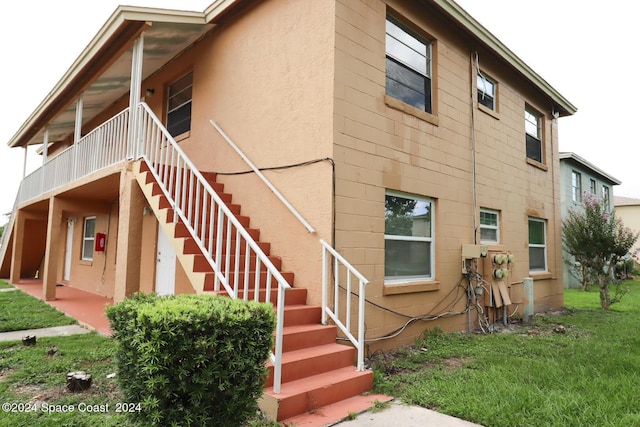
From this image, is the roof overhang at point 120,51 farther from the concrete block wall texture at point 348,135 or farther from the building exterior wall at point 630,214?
the building exterior wall at point 630,214

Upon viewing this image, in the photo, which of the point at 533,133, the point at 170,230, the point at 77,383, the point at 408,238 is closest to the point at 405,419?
the point at 77,383

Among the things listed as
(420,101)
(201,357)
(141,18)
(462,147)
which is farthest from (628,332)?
(141,18)

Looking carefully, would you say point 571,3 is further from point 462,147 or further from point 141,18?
point 141,18

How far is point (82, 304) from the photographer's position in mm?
9148

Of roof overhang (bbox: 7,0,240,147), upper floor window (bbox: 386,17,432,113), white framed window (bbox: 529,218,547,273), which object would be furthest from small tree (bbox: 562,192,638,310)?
roof overhang (bbox: 7,0,240,147)

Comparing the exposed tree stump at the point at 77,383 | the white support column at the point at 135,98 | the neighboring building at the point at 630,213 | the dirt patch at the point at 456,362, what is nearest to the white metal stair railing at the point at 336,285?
the dirt patch at the point at 456,362

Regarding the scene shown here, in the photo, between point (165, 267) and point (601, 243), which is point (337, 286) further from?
point (601, 243)

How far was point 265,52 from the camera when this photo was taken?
646 cm

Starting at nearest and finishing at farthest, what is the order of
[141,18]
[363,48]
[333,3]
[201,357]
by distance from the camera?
[201,357] → [333,3] → [363,48] → [141,18]

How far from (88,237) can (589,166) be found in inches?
861

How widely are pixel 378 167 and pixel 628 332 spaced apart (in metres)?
5.50

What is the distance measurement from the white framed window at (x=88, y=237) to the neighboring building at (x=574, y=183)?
58.2 feet

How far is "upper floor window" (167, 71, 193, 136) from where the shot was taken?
8641mm

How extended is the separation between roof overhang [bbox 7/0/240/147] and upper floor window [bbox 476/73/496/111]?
203 inches
